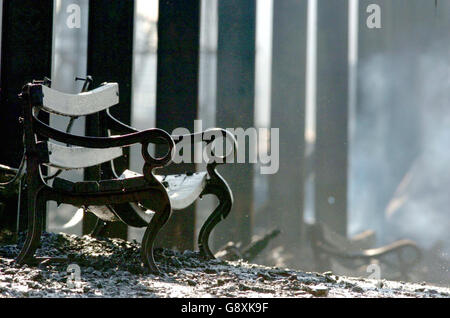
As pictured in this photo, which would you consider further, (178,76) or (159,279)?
(178,76)

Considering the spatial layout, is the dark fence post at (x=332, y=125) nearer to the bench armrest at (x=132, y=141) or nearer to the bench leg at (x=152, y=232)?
the bench leg at (x=152, y=232)

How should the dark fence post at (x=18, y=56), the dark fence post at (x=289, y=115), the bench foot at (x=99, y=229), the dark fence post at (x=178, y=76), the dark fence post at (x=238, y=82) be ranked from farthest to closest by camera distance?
1. the dark fence post at (x=289, y=115)
2. the dark fence post at (x=238, y=82)
3. the dark fence post at (x=178, y=76)
4. the dark fence post at (x=18, y=56)
5. the bench foot at (x=99, y=229)

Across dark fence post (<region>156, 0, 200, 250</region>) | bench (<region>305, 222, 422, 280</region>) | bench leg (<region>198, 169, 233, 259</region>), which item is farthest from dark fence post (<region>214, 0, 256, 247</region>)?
bench leg (<region>198, 169, 233, 259</region>)

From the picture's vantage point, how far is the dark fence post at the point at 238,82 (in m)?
9.66

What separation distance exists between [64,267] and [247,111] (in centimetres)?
570

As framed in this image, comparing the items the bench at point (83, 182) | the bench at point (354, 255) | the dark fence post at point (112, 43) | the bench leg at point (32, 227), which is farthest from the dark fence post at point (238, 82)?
the bench leg at point (32, 227)

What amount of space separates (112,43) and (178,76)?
2.74 ft

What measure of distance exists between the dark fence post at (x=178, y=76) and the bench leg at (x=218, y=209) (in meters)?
2.04

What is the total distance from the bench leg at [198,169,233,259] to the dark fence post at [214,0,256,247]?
187 inches

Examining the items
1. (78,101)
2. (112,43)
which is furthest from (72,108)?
(112,43)

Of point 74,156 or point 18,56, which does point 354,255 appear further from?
point 74,156

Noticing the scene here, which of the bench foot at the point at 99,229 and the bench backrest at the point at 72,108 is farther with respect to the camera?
the bench foot at the point at 99,229

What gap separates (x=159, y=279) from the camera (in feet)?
12.5
